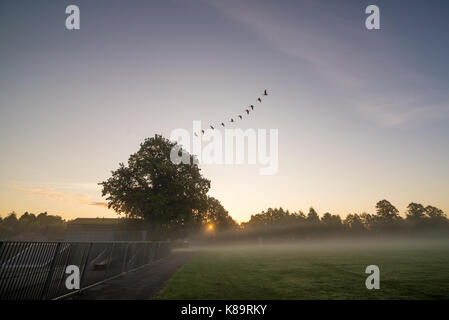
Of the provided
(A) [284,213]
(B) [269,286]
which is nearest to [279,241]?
(A) [284,213]

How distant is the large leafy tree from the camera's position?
33.7 metres

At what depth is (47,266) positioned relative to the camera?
766 cm

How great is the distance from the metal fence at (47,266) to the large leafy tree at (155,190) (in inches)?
819

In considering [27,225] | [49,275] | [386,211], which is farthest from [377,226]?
[27,225]

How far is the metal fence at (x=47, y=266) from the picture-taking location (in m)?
6.05

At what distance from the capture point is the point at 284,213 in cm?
14962

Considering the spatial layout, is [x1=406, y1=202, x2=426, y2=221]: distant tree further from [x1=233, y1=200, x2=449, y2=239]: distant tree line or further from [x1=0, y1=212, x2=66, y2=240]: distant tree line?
[x1=0, y1=212, x2=66, y2=240]: distant tree line

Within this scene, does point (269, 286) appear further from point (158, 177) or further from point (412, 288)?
point (158, 177)

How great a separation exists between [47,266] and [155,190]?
27.8 m

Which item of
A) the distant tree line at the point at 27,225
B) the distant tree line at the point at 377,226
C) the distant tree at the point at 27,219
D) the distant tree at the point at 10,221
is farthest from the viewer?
the distant tree at the point at 27,219

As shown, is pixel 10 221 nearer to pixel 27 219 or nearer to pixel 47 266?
pixel 27 219

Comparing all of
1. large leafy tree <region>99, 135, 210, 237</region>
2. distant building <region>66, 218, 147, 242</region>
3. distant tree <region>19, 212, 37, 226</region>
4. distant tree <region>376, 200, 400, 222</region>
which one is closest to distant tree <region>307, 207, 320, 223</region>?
distant tree <region>376, 200, 400, 222</region>

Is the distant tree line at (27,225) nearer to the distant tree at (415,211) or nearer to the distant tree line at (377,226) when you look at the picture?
the distant tree line at (377,226)

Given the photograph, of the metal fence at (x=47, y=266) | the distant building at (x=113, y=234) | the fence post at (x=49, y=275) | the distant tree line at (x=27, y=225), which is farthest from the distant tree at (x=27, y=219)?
the fence post at (x=49, y=275)
